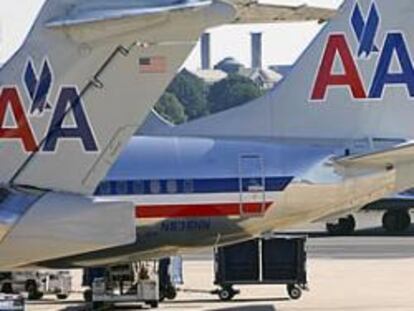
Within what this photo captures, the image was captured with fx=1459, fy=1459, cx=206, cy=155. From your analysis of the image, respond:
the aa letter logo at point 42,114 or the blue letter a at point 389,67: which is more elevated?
the blue letter a at point 389,67

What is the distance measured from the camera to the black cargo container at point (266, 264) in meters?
26.9

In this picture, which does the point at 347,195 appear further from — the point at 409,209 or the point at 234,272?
the point at 409,209

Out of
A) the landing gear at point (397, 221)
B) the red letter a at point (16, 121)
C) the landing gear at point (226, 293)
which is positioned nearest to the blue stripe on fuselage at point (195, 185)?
the landing gear at point (226, 293)

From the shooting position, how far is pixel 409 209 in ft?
151

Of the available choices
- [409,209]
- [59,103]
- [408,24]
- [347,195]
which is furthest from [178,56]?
[409,209]

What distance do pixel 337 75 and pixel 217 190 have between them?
3322 millimetres

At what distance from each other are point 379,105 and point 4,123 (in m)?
11.3

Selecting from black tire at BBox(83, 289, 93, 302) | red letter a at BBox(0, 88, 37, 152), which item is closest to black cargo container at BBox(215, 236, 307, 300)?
black tire at BBox(83, 289, 93, 302)

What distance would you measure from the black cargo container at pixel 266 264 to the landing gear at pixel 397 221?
1955cm

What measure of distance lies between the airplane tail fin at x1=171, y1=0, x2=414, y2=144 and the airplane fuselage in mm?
1145

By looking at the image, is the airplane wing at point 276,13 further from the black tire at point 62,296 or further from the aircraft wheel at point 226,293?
the black tire at point 62,296

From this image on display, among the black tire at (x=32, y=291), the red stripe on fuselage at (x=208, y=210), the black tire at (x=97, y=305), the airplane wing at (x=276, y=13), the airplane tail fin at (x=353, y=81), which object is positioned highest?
the airplane tail fin at (x=353, y=81)

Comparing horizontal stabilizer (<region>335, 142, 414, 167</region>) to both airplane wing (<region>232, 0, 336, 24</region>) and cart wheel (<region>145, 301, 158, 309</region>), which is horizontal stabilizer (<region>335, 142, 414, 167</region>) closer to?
cart wheel (<region>145, 301, 158, 309</region>)

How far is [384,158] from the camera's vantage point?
965 inches
